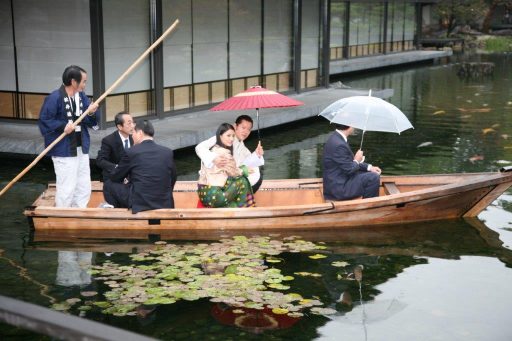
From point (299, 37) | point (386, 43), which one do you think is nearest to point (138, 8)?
point (299, 37)

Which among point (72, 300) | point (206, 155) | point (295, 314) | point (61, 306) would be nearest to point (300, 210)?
point (206, 155)

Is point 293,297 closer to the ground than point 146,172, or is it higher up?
closer to the ground

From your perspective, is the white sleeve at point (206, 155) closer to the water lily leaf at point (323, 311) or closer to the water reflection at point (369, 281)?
the water reflection at point (369, 281)

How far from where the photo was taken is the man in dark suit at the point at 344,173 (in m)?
9.23

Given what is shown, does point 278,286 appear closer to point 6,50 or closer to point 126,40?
point 126,40

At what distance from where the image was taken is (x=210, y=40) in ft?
60.3

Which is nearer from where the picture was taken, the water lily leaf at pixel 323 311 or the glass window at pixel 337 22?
the water lily leaf at pixel 323 311

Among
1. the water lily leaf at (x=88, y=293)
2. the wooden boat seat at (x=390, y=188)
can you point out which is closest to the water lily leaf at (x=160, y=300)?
the water lily leaf at (x=88, y=293)

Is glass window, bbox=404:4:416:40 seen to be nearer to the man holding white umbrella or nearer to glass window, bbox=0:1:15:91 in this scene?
glass window, bbox=0:1:15:91

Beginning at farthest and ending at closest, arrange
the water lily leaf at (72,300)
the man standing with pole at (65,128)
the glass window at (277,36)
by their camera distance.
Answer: the glass window at (277,36), the man standing with pole at (65,128), the water lily leaf at (72,300)

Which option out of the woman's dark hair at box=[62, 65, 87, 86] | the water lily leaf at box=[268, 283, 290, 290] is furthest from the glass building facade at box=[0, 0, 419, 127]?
the water lily leaf at box=[268, 283, 290, 290]

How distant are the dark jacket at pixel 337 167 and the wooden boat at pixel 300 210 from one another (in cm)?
25

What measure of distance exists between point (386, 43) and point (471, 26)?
84.5 feet

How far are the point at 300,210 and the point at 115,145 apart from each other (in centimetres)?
258
